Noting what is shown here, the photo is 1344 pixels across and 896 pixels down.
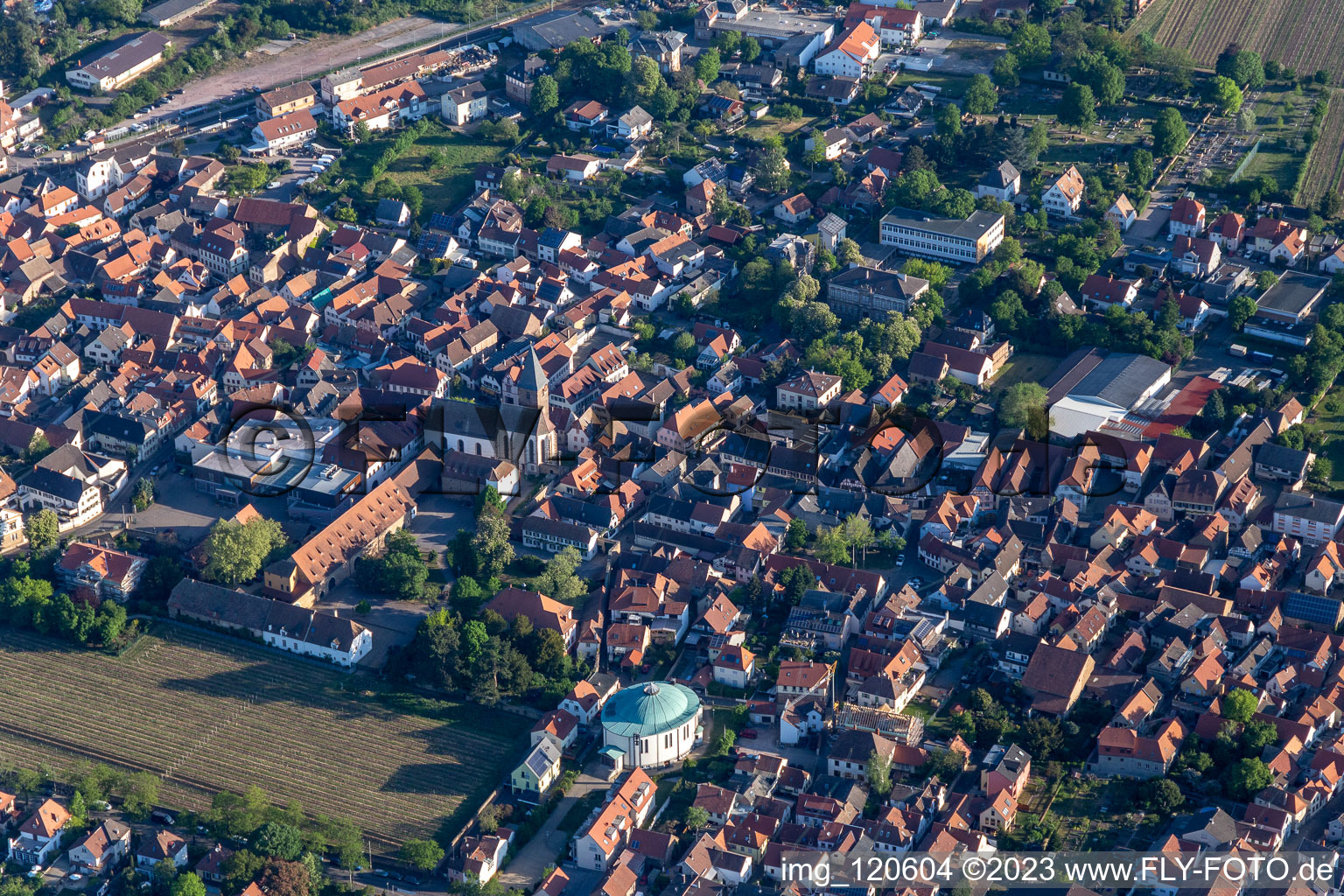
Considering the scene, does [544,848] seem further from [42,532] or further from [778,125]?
[778,125]

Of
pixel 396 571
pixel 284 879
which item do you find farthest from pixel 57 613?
pixel 284 879

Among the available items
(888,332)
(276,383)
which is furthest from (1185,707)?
(276,383)

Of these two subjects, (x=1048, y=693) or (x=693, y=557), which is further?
(x=693, y=557)

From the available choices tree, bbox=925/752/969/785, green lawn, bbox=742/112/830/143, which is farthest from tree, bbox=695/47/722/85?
tree, bbox=925/752/969/785

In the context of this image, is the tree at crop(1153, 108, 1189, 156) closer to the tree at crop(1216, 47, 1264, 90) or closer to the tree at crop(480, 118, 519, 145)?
the tree at crop(1216, 47, 1264, 90)

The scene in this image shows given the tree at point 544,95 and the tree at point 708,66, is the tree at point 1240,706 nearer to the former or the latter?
the tree at point 708,66

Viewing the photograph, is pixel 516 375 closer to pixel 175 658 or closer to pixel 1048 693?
pixel 175 658
